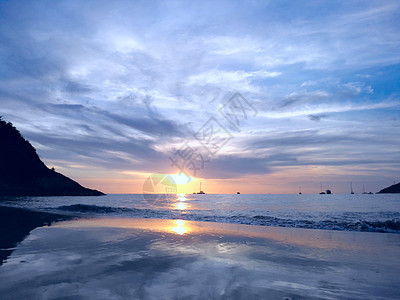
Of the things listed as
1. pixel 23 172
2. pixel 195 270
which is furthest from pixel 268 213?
pixel 23 172

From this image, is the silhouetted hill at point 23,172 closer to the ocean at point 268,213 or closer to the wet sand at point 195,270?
the ocean at point 268,213

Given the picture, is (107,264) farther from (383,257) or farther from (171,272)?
(383,257)

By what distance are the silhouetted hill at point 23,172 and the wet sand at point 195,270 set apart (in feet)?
271

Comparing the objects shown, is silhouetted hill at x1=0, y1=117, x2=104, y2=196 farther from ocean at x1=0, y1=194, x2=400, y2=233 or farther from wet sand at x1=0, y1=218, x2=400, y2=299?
wet sand at x1=0, y1=218, x2=400, y2=299

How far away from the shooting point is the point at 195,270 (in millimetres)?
6441

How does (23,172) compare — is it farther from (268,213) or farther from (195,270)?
(195,270)

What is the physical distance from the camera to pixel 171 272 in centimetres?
622

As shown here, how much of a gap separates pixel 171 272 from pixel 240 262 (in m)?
2.24

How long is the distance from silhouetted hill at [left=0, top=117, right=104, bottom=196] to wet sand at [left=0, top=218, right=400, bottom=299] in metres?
82.6

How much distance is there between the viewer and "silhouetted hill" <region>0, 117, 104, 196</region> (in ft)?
256

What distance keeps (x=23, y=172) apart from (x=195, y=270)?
322 ft

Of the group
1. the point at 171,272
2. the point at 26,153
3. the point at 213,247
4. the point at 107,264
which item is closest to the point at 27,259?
the point at 107,264

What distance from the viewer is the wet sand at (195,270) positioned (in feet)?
16.1

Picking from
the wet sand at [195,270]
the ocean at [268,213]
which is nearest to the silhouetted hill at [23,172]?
the ocean at [268,213]
